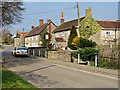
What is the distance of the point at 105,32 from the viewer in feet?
122

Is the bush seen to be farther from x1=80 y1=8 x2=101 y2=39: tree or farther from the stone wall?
x1=80 y1=8 x2=101 y2=39: tree

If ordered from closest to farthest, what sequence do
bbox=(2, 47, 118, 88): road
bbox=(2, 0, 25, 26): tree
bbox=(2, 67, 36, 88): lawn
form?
1. bbox=(2, 67, 36, 88): lawn
2. bbox=(2, 47, 118, 88): road
3. bbox=(2, 0, 25, 26): tree

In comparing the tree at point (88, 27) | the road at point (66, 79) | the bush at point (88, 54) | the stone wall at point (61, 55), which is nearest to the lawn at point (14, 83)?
the road at point (66, 79)

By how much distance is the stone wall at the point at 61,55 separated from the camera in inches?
743

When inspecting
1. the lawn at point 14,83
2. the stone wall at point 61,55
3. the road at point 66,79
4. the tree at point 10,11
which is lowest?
the road at point 66,79

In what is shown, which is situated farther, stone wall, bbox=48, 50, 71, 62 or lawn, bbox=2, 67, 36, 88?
stone wall, bbox=48, 50, 71, 62

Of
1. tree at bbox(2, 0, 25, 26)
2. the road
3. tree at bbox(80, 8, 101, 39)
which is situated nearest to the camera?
the road

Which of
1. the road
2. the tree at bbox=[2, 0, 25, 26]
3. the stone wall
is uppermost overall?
the tree at bbox=[2, 0, 25, 26]

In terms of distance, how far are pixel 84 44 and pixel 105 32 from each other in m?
11.0

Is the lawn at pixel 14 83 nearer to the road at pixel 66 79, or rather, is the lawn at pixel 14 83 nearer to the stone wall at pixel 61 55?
the road at pixel 66 79

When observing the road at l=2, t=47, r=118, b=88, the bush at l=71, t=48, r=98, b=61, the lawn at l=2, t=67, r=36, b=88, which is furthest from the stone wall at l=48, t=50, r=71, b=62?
the lawn at l=2, t=67, r=36, b=88

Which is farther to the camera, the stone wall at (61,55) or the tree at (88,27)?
the tree at (88,27)

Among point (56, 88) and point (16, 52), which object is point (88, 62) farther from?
point (16, 52)

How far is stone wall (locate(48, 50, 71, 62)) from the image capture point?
18861 millimetres
